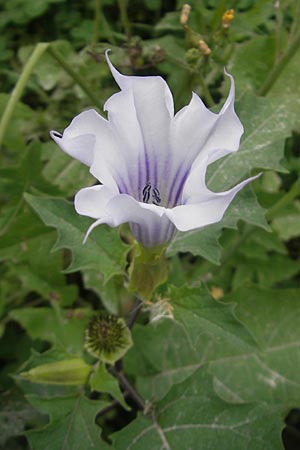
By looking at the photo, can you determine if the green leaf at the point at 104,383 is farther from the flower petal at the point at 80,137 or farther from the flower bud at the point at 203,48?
the flower bud at the point at 203,48

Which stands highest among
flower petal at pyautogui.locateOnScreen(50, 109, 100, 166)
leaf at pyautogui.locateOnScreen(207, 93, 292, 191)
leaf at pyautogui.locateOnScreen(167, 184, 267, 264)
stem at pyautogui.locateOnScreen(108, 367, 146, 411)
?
flower petal at pyautogui.locateOnScreen(50, 109, 100, 166)

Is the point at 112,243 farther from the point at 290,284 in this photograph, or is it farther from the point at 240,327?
the point at 290,284

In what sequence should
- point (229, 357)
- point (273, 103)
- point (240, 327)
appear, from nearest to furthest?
point (240, 327), point (273, 103), point (229, 357)

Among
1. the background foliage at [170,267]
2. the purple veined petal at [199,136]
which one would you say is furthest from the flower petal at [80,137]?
the background foliage at [170,267]

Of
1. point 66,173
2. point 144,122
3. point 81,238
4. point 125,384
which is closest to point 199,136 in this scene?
point 144,122

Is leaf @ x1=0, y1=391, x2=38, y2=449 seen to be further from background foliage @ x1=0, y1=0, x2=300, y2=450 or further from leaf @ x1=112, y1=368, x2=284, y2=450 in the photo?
leaf @ x1=112, y1=368, x2=284, y2=450

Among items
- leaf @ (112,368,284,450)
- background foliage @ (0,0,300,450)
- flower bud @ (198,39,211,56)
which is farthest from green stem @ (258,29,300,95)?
leaf @ (112,368,284,450)

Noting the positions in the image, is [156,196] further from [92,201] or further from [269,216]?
[269,216]

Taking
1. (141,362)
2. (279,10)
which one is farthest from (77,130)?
(279,10)
